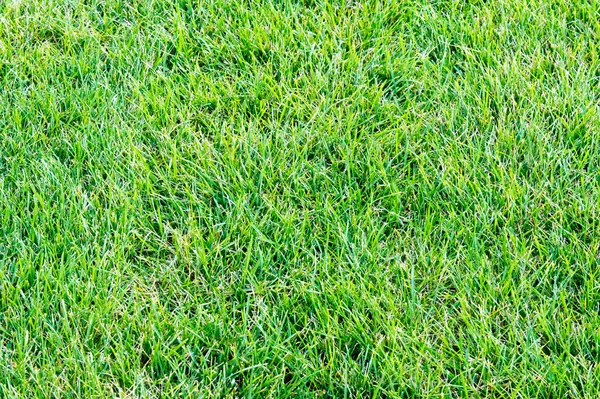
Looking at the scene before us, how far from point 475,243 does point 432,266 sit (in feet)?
0.45

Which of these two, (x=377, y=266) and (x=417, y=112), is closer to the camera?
(x=377, y=266)

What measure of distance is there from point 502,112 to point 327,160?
22.9 inches

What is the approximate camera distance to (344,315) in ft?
7.49

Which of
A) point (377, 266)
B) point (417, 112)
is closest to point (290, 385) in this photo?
point (377, 266)

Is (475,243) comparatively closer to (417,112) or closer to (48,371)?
(417,112)

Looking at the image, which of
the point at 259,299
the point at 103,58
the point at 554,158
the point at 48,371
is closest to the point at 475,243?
the point at 554,158

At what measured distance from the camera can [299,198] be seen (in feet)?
8.48

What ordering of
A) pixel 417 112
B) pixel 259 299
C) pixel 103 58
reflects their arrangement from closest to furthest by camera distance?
pixel 259 299
pixel 417 112
pixel 103 58

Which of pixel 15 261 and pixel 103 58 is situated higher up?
pixel 103 58

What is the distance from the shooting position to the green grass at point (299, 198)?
222cm

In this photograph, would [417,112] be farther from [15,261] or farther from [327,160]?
[15,261]

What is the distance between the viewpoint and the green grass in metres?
2.22

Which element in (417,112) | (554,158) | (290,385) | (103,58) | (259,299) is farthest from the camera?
(103,58)

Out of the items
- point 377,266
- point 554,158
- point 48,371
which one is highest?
point 554,158
